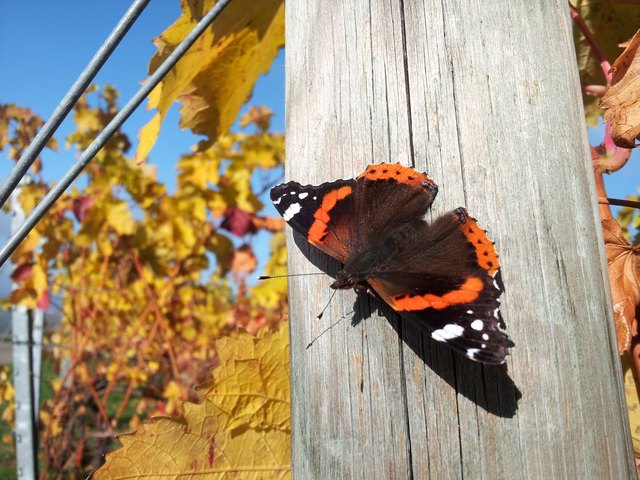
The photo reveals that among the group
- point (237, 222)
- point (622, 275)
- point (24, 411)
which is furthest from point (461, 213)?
point (237, 222)

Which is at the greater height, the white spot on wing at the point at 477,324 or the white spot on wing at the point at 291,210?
the white spot on wing at the point at 291,210

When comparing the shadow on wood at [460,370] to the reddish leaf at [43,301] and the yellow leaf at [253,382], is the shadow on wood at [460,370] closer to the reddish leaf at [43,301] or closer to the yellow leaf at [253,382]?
the yellow leaf at [253,382]

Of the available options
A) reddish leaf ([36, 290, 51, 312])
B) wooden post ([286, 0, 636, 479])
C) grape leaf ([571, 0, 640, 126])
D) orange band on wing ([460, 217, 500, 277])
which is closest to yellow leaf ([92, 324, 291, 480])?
wooden post ([286, 0, 636, 479])

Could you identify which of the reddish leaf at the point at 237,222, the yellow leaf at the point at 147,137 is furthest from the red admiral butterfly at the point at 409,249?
the reddish leaf at the point at 237,222

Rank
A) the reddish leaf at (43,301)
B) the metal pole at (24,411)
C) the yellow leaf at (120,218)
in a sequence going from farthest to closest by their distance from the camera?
the yellow leaf at (120,218), the reddish leaf at (43,301), the metal pole at (24,411)

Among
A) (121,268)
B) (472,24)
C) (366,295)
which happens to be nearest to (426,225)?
(366,295)

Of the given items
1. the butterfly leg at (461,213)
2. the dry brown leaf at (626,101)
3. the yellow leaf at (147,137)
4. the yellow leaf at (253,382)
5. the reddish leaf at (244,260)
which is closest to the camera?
the butterfly leg at (461,213)

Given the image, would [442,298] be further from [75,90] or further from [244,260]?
[244,260]
